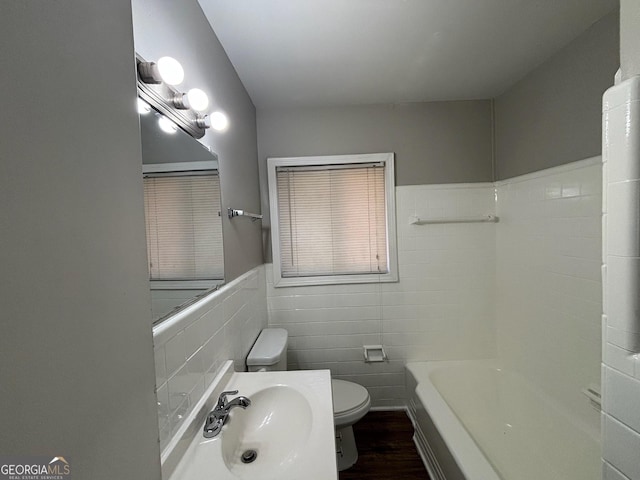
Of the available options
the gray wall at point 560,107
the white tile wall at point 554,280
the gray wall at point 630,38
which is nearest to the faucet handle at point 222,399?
the gray wall at point 630,38

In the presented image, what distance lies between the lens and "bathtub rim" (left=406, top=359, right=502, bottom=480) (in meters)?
1.28

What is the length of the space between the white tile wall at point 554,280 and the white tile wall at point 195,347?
1.86 meters

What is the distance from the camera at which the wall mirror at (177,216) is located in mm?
823

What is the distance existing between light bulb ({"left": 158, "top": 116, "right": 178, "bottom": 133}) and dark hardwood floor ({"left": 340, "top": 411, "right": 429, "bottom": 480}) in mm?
2070

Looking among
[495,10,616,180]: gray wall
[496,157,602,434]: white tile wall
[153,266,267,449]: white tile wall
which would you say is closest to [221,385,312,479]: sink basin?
[153,266,267,449]: white tile wall

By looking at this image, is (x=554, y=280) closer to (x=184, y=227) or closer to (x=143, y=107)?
(x=184, y=227)

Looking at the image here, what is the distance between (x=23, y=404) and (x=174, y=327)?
0.61 m

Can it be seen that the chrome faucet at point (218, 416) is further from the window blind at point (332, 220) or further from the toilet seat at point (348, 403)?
the window blind at point (332, 220)

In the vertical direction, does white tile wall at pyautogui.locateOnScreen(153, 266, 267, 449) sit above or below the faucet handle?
above

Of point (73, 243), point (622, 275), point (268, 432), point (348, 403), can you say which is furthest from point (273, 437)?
point (622, 275)

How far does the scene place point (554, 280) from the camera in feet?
5.61

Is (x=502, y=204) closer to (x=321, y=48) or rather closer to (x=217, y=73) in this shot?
(x=321, y=48)

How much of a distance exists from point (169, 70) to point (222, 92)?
0.73 metres

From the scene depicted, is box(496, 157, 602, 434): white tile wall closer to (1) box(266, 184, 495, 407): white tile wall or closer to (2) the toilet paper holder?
(1) box(266, 184, 495, 407): white tile wall
